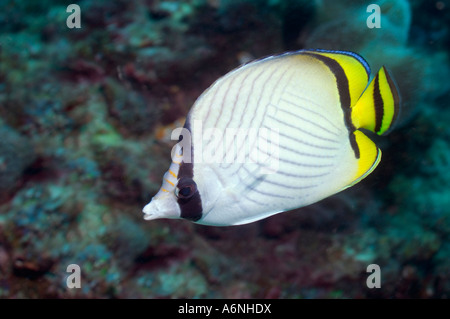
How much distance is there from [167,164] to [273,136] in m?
0.83

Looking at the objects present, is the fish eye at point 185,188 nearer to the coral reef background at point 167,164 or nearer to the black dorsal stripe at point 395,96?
the coral reef background at point 167,164

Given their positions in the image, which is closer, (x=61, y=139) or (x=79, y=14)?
(x=61, y=139)

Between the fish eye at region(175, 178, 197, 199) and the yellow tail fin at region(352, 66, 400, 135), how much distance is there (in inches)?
23.6

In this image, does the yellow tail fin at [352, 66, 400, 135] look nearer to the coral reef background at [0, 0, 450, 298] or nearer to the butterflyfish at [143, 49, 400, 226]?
the butterflyfish at [143, 49, 400, 226]

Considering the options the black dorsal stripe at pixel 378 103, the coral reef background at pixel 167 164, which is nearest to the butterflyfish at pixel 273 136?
the black dorsal stripe at pixel 378 103

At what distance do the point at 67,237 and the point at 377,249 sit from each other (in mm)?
1742

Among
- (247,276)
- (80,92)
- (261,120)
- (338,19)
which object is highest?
(338,19)

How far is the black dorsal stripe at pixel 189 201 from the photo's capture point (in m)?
0.92

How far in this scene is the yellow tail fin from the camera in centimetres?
99

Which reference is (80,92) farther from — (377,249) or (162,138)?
(377,249)

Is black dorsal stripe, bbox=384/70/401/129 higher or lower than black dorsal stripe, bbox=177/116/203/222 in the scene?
higher

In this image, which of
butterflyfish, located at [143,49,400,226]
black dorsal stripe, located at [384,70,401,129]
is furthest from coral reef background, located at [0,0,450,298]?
butterflyfish, located at [143,49,400,226]

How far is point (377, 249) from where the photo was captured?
177 cm

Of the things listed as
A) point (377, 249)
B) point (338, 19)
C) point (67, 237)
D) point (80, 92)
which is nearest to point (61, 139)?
point (80, 92)
